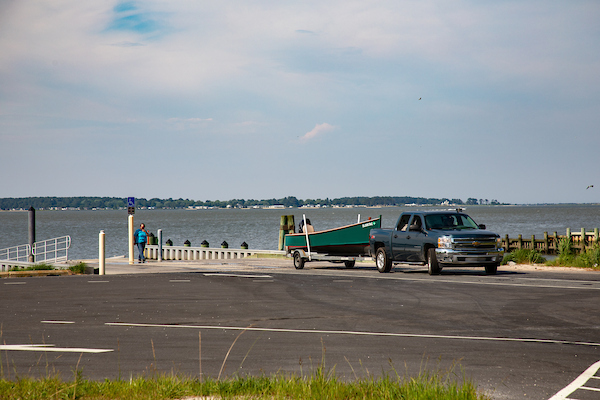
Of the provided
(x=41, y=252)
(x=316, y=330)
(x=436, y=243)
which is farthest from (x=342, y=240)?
(x=41, y=252)

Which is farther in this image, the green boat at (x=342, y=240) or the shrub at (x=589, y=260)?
the green boat at (x=342, y=240)

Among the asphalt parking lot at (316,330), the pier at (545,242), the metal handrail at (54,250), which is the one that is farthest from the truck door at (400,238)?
the pier at (545,242)

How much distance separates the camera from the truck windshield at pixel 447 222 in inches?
906

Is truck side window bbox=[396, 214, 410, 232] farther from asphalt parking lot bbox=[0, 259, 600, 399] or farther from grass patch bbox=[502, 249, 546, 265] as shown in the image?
grass patch bbox=[502, 249, 546, 265]

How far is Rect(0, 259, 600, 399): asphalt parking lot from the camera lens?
7.72 m

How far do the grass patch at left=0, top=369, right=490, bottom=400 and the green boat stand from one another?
781 inches

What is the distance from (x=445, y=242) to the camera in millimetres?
21750

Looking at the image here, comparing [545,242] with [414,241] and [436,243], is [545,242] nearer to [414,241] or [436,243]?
[414,241]

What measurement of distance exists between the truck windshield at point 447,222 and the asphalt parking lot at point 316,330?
4101 millimetres

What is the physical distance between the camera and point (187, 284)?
19594 millimetres

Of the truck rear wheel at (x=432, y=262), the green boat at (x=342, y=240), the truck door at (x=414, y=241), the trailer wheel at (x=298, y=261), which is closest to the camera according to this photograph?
the truck rear wheel at (x=432, y=262)

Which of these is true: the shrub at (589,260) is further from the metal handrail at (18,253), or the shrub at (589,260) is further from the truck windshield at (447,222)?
the metal handrail at (18,253)

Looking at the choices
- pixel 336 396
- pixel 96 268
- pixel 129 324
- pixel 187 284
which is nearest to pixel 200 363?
pixel 336 396

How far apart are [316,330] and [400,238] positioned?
13.1m
